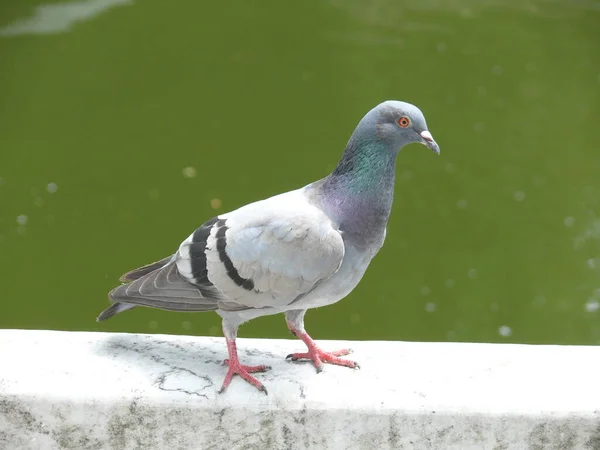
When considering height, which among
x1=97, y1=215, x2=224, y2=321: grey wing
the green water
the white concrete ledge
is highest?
x1=97, y1=215, x2=224, y2=321: grey wing

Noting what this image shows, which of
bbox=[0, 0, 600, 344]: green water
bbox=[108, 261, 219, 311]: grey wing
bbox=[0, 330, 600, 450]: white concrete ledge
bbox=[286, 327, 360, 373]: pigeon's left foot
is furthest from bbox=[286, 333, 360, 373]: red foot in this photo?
bbox=[0, 0, 600, 344]: green water

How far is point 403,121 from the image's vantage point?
282 centimetres

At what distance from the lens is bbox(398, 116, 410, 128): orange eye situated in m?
2.82

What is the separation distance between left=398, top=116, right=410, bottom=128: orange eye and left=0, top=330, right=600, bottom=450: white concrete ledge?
80cm

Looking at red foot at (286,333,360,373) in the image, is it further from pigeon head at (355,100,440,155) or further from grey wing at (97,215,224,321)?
pigeon head at (355,100,440,155)

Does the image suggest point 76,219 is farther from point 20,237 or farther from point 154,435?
point 154,435

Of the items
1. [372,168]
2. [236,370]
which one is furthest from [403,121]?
[236,370]

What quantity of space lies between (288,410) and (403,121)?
3.19ft

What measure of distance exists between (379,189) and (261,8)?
815 centimetres

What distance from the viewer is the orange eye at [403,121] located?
2.82 m

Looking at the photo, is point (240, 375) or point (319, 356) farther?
point (319, 356)

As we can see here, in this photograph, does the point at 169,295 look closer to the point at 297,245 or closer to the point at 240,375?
the point at 240,375

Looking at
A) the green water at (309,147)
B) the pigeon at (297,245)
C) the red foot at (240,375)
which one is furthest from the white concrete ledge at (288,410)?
the green water at (309,147)

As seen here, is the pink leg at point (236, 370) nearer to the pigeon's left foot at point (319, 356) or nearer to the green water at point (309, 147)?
the pigeon's left foot at point (319, 356)
